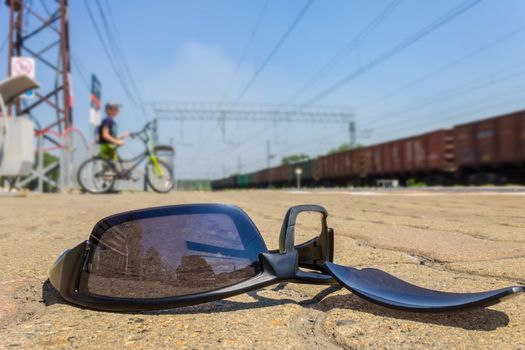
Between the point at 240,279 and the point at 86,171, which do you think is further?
the point at 86,171

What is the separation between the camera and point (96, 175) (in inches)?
300

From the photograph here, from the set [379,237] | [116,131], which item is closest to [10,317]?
[379,237]

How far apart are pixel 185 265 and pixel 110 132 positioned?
22.3ft

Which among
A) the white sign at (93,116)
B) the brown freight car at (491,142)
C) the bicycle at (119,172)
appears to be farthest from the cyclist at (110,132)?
the brown freight car at (491,142)

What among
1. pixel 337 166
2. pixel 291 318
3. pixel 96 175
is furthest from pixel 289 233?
pixel 337 166

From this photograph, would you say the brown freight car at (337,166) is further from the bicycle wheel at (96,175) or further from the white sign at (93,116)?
the bicycle wheel at (96,175)

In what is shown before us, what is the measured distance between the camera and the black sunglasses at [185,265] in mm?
812

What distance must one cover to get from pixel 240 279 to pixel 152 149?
7.67 metres

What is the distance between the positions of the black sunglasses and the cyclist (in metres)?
6.46

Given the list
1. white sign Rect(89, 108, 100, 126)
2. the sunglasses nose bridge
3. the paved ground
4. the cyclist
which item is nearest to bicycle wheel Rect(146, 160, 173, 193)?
the cyclist

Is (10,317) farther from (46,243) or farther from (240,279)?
(46,243)

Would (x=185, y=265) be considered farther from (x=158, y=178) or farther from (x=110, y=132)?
(x=158, y=178)

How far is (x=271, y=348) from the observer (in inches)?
27.2

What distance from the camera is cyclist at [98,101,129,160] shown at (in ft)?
22.9
